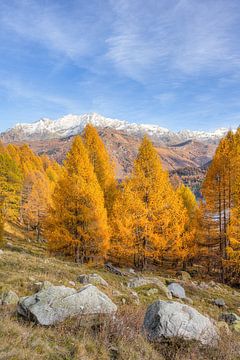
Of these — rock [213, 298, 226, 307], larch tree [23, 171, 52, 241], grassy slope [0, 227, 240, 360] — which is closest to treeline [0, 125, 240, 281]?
rock [213, 298, 226, 307]

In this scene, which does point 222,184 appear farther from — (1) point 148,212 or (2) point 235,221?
(1) point 148,212

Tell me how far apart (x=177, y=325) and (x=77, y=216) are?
1623cm

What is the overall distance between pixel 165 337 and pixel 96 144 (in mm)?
26924

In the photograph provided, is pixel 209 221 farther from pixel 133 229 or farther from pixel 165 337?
pixel 165 337

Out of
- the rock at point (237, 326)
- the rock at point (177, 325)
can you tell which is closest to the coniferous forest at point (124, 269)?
the rock at point (177, 325)

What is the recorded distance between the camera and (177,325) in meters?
6.94

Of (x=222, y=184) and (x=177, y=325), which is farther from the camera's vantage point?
(x=222, y=184)

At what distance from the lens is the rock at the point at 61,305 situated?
7230 millimetres

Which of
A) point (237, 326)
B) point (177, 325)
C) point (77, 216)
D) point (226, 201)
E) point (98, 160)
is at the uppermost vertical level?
point (98, 160)

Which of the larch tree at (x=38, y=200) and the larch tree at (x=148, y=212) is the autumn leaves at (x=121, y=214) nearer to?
the larch tree at (x=148, y=212)

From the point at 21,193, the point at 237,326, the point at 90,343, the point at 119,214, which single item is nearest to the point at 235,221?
the point at 119,214

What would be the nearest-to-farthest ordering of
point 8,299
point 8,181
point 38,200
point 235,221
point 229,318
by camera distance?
point 8,299 → point 229,318 → point 235,221 → point 8,181 → point 38,200

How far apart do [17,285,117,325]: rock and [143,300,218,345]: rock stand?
1.23 metres

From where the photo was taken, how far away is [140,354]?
625 cm
